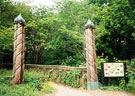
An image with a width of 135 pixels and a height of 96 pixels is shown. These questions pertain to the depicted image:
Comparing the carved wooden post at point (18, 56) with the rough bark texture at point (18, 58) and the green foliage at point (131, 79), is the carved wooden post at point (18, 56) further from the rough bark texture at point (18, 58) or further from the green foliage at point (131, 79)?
the green foliage at point (131, 79)

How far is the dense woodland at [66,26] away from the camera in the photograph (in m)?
8.29

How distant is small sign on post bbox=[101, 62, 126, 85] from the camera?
18.1 feet

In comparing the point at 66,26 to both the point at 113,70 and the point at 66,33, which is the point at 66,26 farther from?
the point at 113,70

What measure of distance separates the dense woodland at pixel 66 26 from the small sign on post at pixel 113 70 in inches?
90.1

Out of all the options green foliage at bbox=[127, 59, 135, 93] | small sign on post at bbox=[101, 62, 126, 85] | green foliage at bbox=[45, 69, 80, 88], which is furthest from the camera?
green foliage at bbox=[45, 69, 80, 88]

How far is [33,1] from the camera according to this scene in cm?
1022

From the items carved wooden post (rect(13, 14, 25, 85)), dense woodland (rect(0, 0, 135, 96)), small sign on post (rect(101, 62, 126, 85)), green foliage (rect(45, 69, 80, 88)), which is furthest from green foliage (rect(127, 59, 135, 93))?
carved wooden post (rect(13, 14, 25, 85))

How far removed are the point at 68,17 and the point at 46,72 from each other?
16.4ft

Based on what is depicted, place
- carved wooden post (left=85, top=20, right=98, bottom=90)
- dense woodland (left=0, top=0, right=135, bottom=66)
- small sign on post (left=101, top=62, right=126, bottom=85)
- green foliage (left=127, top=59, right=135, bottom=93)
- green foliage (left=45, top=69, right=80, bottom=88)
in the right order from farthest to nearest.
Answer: dense woodland (left=0, top=0, right=135, bottom=66) → green foliage (left=45, top=69, right=80, bottom=88) → small sign on post (left=101, top=62, right=126, bottom=85) → carved wooden post (left=85, top=20, right=98, bottom=90) → green foliage (left=127, top=59, right=135, bottom=93)

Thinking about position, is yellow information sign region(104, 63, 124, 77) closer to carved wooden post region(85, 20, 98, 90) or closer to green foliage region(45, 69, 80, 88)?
carved wooden post region(85, 20, 98, 90)

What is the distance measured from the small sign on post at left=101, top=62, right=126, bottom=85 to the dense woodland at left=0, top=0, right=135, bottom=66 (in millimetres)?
2288


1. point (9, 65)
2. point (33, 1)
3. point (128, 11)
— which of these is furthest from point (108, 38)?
point (9, 65)

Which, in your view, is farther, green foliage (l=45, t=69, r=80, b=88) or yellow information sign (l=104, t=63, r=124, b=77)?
green foliage (l=45, t=69, r=80, b=88)

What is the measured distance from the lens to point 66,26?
995 centimetres
